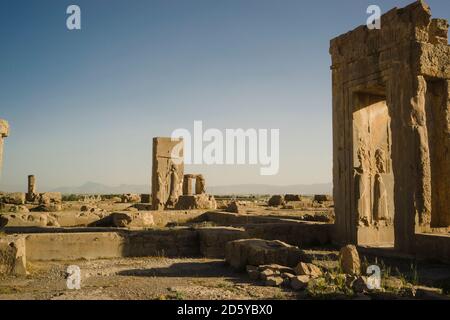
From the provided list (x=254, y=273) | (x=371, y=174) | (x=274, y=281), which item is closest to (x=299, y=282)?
(x=274, y=281)

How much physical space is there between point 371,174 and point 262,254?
4213mm

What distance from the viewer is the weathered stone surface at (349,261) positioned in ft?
20.4

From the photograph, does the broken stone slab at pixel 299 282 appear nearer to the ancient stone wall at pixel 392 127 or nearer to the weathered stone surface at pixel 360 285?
the weathered stone surface at pixel 360 285

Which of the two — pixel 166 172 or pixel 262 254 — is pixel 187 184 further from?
pixel 262 254

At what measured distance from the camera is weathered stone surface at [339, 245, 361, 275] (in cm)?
623

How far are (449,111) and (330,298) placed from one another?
225 inches

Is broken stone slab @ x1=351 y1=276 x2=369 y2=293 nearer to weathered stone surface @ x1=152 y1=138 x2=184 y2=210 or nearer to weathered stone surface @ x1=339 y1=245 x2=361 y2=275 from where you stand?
weathered stone surface @ x1=339 y1=245 x2=361 y2=275

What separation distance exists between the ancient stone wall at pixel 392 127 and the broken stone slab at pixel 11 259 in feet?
21.3

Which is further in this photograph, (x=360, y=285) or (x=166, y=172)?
(x=166, y=172)

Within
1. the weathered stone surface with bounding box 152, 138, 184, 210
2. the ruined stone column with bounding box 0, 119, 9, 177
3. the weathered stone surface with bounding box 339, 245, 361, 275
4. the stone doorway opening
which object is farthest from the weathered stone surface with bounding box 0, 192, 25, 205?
the weathered stone surface with bounding box 339, 245, 361, 275

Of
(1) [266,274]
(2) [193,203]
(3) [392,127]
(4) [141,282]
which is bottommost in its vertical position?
(4) [141,282]

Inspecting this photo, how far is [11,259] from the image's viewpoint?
6547 millimetres
